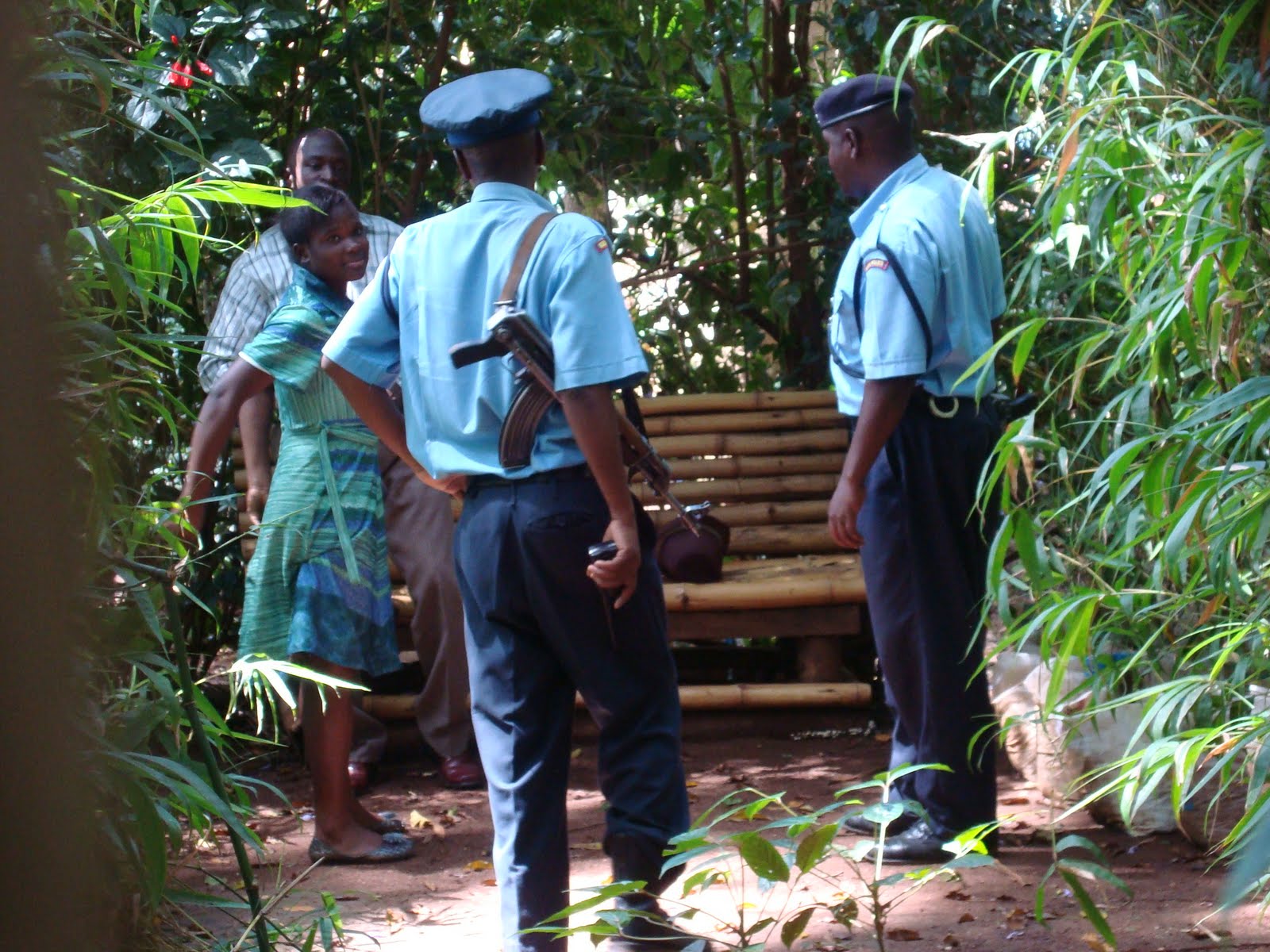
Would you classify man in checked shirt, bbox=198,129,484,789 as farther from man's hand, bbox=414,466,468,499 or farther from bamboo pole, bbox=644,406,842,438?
bamboo pole, bbox=644,406,842,438

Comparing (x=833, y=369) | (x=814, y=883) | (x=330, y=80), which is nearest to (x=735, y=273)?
(x=330, y=80)

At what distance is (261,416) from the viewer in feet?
13.6

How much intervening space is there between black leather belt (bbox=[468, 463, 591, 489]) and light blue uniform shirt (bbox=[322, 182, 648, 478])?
0.02m

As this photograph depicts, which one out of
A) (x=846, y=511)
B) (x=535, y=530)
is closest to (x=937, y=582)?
(x=846, y=511)

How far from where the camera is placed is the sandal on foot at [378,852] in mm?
3918

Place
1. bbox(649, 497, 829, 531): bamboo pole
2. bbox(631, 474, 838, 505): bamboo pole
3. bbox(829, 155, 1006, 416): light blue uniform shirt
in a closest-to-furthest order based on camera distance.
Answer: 1. bbox(829, 155, 1006, 416): light blue uniform shirt
2. bbox(649, 497, 829, 531): bamboo pole
3. bbox(631, 474, 838, 505): bamboo pole

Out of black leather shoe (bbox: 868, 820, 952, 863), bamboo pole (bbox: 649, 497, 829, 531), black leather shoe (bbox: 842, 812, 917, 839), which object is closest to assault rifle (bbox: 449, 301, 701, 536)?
black leather shoe (bbox: 868, 820, 952, 863)

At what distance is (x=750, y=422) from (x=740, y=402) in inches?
5.2

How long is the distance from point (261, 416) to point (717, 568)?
6.14 ft

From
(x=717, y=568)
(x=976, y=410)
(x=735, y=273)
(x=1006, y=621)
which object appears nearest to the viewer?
(x=1006, y=621)

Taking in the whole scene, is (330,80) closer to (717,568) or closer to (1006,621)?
(717,568)

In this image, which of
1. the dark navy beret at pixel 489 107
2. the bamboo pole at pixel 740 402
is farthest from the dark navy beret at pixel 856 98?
the bamboo pole at pixel 740 402

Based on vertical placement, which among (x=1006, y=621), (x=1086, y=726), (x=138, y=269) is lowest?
(x=1086, y=726)

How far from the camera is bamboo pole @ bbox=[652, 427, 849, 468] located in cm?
639
